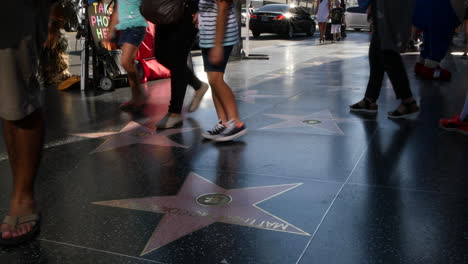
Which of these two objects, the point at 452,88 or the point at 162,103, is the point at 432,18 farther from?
the point at 162,103

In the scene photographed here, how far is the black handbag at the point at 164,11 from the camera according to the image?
14.9ft

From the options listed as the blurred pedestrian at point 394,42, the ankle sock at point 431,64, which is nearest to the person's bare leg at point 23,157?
the blurred pedestrian at point 394,42

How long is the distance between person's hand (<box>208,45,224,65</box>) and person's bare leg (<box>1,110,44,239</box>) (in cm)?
183

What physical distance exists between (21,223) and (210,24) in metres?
2.32

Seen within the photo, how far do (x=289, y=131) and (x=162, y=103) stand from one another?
218 centimetres

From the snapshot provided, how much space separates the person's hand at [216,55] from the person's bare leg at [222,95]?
13 centimetres

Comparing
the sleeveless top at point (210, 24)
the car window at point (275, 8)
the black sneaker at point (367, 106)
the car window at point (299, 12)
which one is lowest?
the black sneaker at point (367, 106)

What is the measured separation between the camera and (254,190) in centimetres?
339

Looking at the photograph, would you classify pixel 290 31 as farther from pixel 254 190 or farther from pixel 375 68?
pixel 254 190

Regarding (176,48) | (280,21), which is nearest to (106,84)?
(176,48)

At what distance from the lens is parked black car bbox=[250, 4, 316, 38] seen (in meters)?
21.9

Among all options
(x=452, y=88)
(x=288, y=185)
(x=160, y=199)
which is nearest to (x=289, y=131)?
(x=288, y=185)

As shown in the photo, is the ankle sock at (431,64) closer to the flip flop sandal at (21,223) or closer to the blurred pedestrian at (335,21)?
the flip flop sandal at (21,223)

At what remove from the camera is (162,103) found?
655 cm
